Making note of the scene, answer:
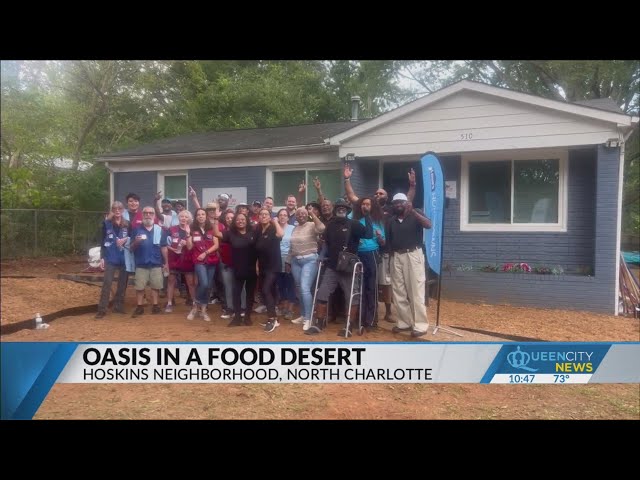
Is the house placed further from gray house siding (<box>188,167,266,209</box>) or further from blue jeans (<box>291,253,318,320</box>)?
blue jeans (<box>291,253,318,320</box>)

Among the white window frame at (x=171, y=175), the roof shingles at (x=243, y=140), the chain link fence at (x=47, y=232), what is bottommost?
the chain link fence at (x=47, y=232)

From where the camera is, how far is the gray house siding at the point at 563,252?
468 cm

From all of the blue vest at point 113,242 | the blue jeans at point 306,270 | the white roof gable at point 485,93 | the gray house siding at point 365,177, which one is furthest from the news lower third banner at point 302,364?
the white roof gable at point 485,93

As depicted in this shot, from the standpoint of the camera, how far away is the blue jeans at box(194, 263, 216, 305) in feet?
12.4

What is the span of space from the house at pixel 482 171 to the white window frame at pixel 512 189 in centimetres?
2

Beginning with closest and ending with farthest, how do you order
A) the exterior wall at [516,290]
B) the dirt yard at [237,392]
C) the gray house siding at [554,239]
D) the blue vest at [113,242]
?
the dirt yard at [237,392] → the blue vest at [113,242] → the exterior wall at [516,290] → the gray house siding at [554,239]

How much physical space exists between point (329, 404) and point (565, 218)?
364 cm

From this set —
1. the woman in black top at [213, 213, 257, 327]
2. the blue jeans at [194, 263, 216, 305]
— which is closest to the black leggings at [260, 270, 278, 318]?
the woman in black top at [213, 213, 257, 327]

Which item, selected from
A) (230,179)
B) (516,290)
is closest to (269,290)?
(230,179)

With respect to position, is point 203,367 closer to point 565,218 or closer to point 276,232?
point 276,232

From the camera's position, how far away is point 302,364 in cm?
252

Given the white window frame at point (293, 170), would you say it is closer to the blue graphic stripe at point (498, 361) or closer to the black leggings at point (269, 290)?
the black leggings at point (269, 290)

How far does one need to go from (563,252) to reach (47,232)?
15.9ft

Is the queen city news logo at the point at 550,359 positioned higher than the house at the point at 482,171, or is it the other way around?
the house at the point at 482,171
